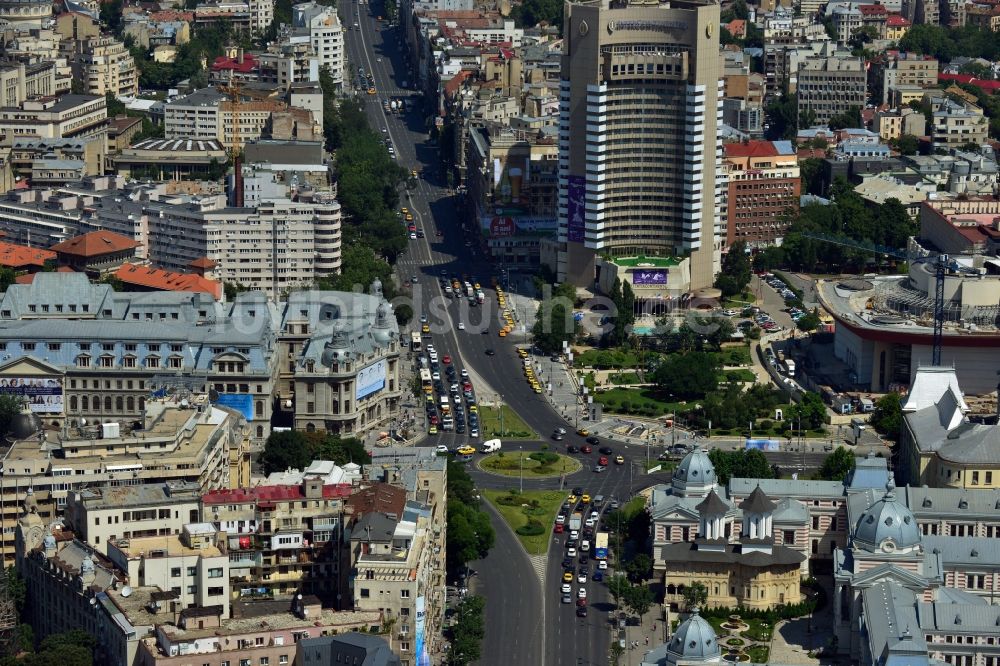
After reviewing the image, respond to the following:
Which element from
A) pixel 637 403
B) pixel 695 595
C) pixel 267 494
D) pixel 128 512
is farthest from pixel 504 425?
pixel 128 512

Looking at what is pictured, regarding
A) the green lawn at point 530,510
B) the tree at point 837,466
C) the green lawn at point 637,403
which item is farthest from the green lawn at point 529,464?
the tree at point 837,466

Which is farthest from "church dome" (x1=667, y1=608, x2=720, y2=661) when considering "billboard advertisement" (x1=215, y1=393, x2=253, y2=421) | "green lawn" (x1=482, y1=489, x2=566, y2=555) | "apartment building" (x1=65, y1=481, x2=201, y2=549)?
"billboard advertisement" (x1=215, y1=393, x2=253, y2=421)

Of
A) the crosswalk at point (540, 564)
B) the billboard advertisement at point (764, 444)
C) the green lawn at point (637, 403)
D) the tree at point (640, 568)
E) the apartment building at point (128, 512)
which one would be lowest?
the crosswalk at point (540, 564)

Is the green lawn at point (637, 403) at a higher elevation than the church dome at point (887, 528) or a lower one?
lower

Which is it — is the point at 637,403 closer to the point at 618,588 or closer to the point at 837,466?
the point at 837,466

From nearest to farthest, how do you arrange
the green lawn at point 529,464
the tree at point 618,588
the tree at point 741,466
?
1. the tree at point 618,588
2. the tree at point 741,466
3. the green lawn at point 529,464

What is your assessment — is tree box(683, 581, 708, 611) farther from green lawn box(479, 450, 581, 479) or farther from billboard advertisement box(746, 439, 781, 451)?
billboard advertisement box(746, 439, 781, 451)

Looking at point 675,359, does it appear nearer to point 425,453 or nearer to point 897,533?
point 425,453

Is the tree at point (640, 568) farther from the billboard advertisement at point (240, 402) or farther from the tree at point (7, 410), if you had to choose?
the tree at point (7, 410)
